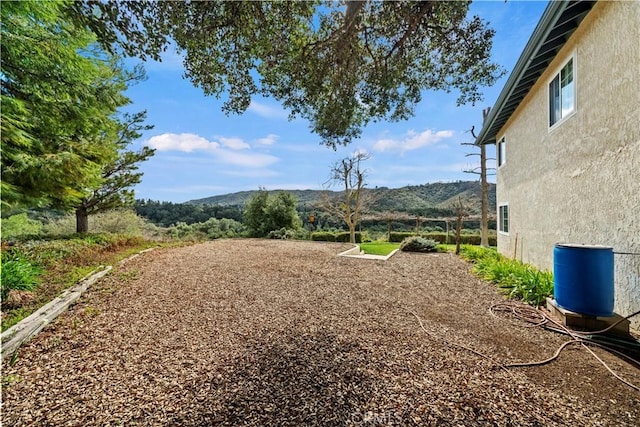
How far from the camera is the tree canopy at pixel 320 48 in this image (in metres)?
3.53

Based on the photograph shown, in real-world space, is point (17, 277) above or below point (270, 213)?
below

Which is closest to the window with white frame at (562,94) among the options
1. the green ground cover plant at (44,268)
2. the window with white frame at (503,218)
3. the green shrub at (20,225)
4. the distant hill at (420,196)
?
the window with white frame at (503,218)

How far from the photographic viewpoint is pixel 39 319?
3.38 meters

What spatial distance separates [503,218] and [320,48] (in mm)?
9434

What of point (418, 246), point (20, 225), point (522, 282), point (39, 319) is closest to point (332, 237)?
point (418, 246)

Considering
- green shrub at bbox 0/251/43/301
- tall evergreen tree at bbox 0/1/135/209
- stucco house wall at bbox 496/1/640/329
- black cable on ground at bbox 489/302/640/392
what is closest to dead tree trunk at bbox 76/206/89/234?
tall evergreen tree at bbox 0/1/135/209

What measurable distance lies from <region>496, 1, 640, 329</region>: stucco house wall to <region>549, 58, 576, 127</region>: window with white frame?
0.49 feet

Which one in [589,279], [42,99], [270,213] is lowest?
[589,279]

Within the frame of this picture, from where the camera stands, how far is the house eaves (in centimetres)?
441

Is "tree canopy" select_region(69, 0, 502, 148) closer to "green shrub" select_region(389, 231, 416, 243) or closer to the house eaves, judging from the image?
the house eaves

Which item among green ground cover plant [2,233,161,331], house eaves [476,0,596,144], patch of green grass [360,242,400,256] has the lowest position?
patch of green grass [360,242,400,256]

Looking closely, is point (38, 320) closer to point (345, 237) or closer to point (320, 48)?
point (320, 48)

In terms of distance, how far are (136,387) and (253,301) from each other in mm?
2267

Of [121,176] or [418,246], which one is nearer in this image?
[121,176]
